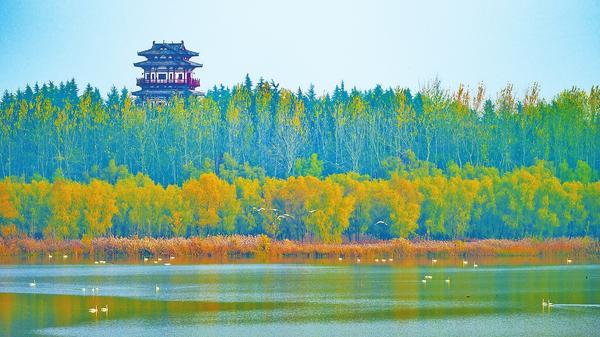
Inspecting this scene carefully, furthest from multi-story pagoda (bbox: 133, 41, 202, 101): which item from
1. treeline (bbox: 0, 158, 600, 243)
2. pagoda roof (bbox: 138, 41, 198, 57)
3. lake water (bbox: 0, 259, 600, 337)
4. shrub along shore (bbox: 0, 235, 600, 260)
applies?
lake water (bbox: 0, 259, 600, 337)

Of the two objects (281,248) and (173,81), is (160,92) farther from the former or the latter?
(281,248)

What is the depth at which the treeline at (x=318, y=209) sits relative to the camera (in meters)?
77.8

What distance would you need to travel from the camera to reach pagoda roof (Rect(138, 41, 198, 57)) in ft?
360

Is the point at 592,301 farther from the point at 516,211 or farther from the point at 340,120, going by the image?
the point at 340,120

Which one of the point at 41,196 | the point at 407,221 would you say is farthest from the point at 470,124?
the point at 41,196

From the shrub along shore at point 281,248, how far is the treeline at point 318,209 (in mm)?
1660

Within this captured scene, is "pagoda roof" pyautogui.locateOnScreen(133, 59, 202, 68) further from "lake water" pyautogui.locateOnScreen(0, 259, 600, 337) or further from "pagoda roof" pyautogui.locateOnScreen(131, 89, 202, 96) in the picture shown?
"lake water" pyautogui.locateOnScreen(0, 259, 600, 337)

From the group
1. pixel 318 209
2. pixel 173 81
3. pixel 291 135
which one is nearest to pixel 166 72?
pixel 173 81

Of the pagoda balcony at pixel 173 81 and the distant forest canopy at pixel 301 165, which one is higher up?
the pagoda balcony at pixel 173 81

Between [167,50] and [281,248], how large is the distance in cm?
3995

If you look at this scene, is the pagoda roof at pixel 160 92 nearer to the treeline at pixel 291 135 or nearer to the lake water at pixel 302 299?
the treeline at pixel 291 135

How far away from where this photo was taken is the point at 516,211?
258ft

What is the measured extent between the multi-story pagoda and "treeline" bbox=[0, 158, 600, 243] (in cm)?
2830

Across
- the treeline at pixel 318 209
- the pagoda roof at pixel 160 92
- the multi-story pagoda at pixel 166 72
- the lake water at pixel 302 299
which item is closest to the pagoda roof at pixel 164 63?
the multi-story pagoda at pixel 166 72
